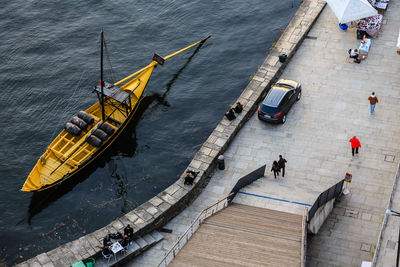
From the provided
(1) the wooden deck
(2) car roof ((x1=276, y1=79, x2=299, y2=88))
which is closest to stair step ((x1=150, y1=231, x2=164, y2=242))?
(1) the wooden deck

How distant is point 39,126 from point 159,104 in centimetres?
972

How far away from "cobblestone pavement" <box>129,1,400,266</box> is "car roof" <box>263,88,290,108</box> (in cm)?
174

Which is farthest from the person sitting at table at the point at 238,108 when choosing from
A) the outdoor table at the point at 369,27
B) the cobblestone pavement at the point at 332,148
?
the outdoor table at the point at 369,27

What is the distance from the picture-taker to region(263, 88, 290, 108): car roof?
3678cm

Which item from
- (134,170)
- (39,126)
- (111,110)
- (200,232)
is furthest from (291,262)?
(39,126)

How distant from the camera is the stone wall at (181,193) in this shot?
1172 inches

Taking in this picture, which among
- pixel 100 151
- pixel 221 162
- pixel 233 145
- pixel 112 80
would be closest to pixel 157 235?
pixel 221 162

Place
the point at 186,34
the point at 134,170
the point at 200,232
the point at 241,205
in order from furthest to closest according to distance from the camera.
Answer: the point at 186,34
the point at 134,170
the point at 241,205
the point at 200,232

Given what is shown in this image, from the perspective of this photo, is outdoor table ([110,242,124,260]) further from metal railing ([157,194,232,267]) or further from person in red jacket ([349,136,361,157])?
person in red jacket ([349,136,361,157])

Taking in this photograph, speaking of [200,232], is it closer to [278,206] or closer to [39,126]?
[278,206]

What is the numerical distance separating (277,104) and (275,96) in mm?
813

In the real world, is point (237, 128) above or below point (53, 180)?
above

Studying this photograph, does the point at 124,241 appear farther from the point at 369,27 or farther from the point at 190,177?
the point at 369,27

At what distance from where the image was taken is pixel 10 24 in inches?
2111
